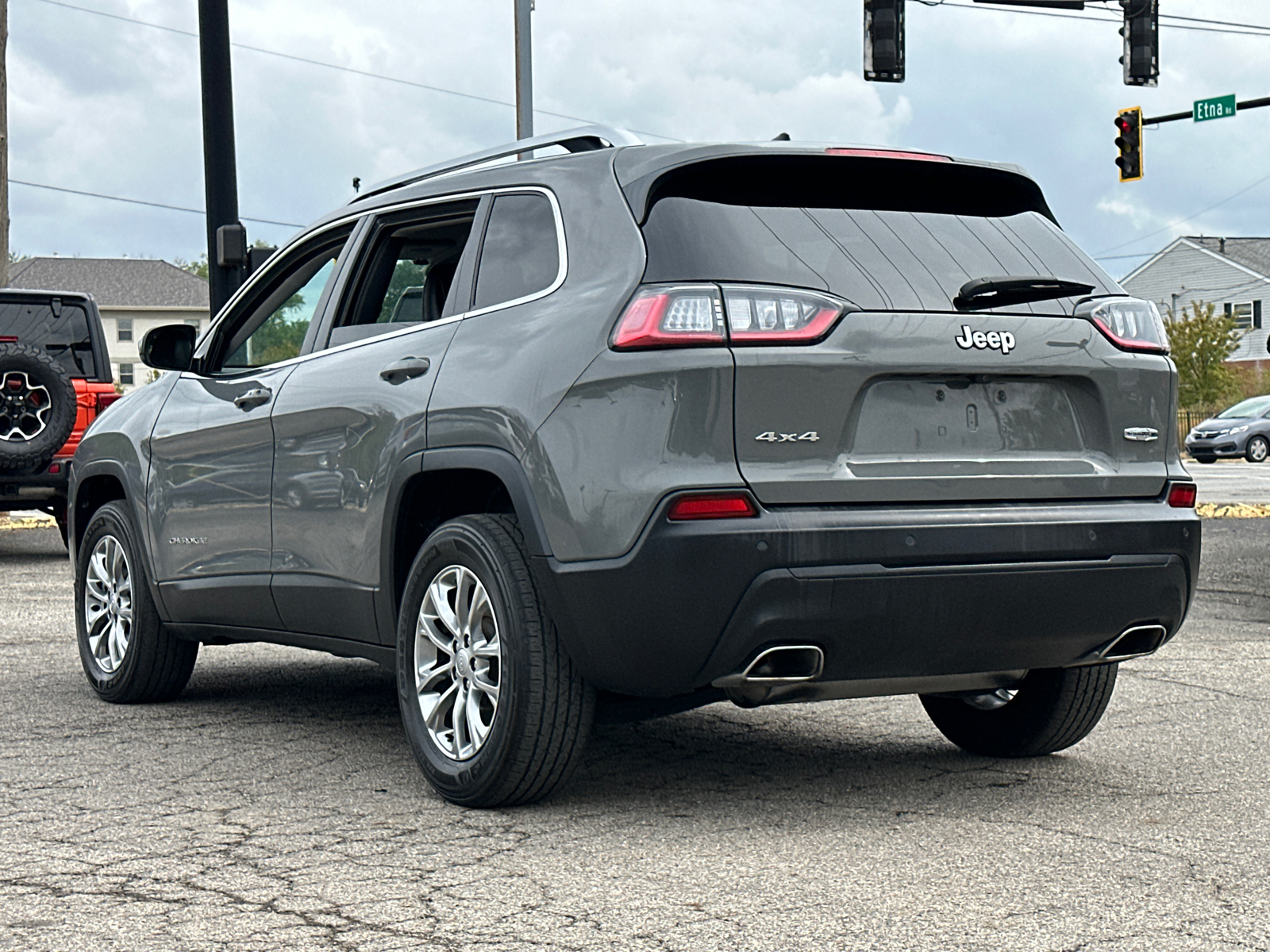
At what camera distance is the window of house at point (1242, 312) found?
70.1 meters

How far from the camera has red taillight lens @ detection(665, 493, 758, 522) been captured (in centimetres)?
431

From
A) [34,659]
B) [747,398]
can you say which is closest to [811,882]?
[747,398]

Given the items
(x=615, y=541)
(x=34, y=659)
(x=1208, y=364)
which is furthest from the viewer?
(x=1208, y=364)

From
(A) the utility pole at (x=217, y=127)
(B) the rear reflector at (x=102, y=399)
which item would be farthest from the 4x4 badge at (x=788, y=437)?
(B) the rear reflector at (x=102, y=399)

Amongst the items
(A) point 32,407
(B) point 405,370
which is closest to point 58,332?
(A) point 32,407

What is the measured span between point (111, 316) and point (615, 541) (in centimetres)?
9209

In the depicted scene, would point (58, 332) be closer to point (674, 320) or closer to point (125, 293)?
point (674, 320)

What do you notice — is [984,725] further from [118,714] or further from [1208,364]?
[1208,364]

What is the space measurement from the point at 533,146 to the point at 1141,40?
640 inches

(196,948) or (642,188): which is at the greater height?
(642,188)

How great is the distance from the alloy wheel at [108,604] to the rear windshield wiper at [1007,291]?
368 centimetres

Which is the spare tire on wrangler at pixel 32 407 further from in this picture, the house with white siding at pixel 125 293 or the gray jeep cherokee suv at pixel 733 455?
the house with white siding at pixel 125 293

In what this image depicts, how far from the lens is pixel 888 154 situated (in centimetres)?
492

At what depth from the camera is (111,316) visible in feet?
301
